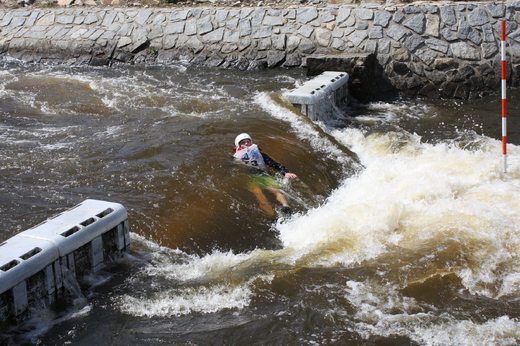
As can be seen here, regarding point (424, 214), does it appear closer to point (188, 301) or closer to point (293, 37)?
point (188, 301)

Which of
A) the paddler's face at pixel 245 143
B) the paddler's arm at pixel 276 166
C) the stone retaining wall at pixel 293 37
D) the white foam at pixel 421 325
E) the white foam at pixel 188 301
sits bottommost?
the white foam at pixel 421 325

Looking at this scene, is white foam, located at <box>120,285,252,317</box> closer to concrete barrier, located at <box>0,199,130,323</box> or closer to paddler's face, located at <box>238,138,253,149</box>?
concrete barrier, located at <box>0,199,130,323</box>

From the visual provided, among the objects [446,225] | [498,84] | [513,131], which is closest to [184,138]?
[446,225]

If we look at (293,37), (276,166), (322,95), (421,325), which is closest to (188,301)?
(421,325)

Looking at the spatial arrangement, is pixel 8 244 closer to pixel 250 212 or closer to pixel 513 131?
pixel 250 212

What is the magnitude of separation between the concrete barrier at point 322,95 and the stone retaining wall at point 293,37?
1.14 meters

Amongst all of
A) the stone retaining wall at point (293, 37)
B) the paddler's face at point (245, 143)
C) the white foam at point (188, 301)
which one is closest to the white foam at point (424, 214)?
the white foam at point (188, 301)

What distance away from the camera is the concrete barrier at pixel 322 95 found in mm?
9617

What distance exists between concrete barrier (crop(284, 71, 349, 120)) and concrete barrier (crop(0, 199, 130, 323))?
442 centimetres

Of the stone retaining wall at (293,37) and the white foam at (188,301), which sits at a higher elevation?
the stone retaining wall at (293,37)

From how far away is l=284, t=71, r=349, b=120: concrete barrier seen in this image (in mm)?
9617

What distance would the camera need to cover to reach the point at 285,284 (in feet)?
17.8

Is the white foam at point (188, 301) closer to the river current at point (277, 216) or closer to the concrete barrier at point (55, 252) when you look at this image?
the river current at point (277, 216)

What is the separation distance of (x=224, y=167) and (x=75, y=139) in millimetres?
2229
